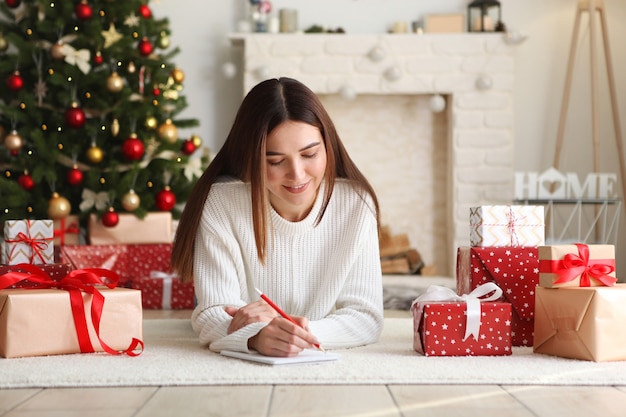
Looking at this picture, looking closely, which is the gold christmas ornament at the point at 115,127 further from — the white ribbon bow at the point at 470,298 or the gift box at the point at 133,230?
the white ribbon bow at the point at 470,298

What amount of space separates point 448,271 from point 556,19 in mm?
1601

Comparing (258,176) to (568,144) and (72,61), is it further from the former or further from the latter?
(568,144)

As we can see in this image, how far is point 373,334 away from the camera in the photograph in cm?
212

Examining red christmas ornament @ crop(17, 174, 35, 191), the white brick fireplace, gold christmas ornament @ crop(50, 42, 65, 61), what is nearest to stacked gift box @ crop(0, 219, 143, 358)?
red christmas ornament @ crop(17, 174, 35, 191)

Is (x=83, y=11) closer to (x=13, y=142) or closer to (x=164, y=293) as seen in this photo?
(x=13, y=142)

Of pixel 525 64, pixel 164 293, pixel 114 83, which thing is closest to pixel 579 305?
pixel 164 293

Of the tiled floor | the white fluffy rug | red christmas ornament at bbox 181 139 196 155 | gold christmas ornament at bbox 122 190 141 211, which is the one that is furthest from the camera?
red christmas ornament at bbox 181 139 196 155

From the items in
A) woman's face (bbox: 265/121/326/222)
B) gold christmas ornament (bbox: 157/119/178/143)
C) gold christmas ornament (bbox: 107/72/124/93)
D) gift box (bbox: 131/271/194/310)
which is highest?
gold christmas ornament (bbox: 107/72/124/93)

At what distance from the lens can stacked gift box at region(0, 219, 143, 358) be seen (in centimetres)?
193

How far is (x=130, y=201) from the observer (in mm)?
4102

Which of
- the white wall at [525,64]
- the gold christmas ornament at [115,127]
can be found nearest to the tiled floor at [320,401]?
the gold christmas ornament at [115,127]

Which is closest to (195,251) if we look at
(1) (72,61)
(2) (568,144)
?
(1) (72,61)

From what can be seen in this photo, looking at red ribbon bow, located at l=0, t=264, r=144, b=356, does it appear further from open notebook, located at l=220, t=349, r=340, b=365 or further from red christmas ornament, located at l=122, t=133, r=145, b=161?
red christmas ornament, located at l=122, t=133, r=145, b=161

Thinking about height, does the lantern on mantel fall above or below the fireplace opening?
above
